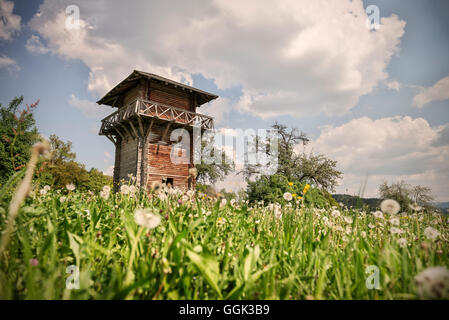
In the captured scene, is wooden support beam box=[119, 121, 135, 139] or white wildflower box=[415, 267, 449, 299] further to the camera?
wooden support beam box=[119, 121, 135, 139]

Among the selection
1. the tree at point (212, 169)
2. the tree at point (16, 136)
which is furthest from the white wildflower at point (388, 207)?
the tree at point (212, 169)

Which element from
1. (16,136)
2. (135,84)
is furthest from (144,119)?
(16,136)

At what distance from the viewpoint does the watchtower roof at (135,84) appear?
14.9 meters

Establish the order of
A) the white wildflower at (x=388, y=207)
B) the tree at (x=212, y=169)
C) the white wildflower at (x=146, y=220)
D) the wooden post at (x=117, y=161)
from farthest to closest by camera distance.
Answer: the tree at (x=212, y=169)
the wooden post at (x=117, y=161)
the white wildflower at (x=388, y=207)
the white wildflower at (x=146, y=220)

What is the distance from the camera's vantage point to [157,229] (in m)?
1.76

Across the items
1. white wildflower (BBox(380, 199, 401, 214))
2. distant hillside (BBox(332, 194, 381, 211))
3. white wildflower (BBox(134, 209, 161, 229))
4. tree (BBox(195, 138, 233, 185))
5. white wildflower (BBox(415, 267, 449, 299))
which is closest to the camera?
white wildflower (BBox(415, 267, 449, 299))

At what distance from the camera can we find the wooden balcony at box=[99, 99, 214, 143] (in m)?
14.4

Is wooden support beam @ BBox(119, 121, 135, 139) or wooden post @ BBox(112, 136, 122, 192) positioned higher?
wooden support beam @ BBox(119, 121, 135, 139)

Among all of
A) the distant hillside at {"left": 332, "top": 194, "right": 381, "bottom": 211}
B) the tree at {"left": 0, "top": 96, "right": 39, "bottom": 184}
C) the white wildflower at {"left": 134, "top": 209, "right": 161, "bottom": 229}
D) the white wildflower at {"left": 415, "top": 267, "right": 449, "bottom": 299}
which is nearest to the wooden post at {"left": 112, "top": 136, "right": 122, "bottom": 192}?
the tree at {"left": 0, "top": 96, "right": 39, "bottom": 184}

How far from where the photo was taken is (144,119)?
48.6ft

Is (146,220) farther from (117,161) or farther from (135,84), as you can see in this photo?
(117,161)

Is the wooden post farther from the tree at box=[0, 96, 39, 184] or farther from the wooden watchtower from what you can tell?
the tree at box=[0, 96, 39, 184]

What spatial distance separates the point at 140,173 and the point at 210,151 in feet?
62.8

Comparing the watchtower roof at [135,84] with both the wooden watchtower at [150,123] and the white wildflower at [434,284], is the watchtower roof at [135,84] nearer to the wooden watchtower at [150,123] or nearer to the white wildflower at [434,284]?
the wooden watchtower at [150,123]
